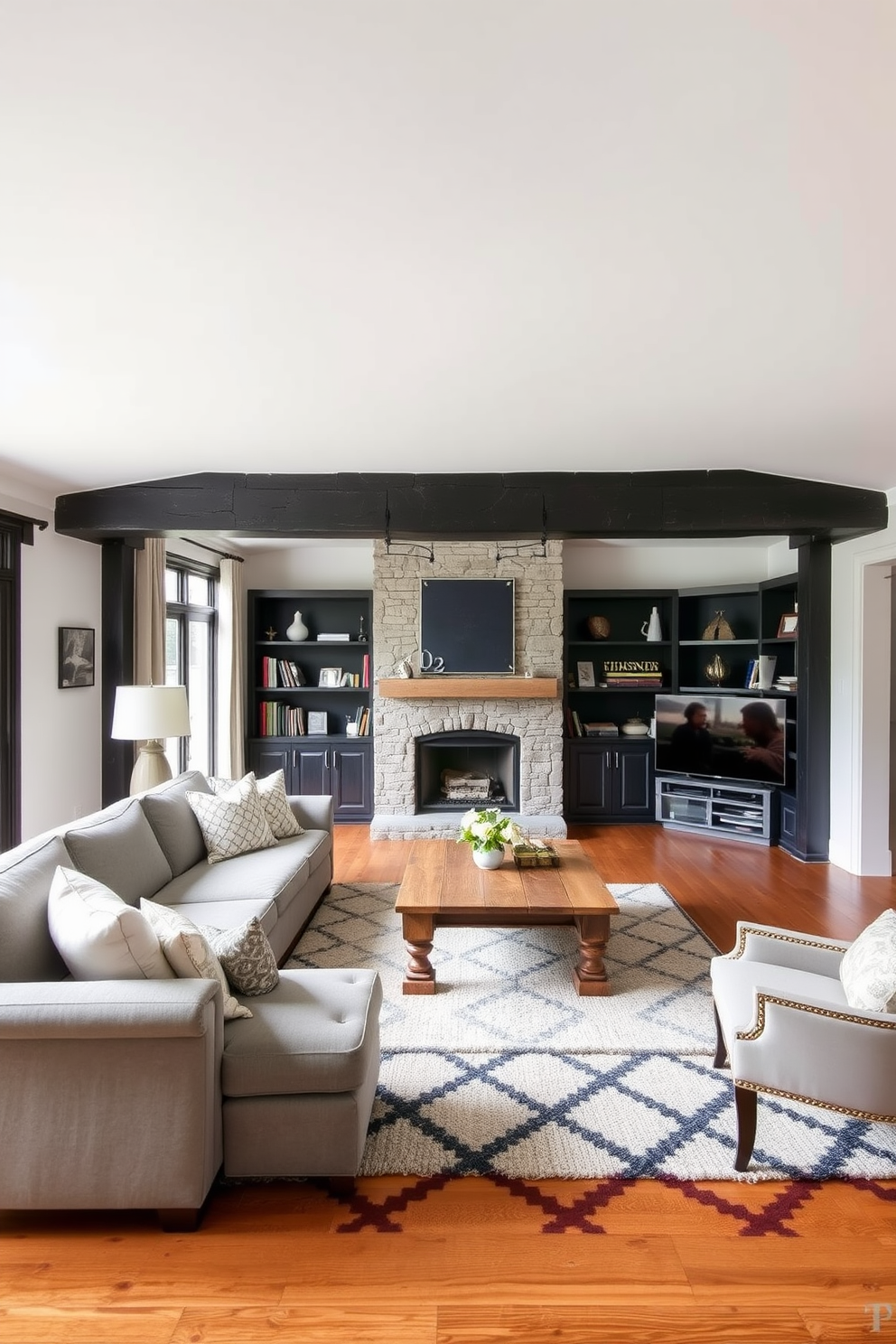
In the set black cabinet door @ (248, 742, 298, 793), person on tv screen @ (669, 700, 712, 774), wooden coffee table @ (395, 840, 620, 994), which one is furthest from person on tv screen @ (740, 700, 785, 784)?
black cabinet door @ (248, 742, 298, 793)

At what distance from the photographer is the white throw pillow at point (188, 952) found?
213 centimetres

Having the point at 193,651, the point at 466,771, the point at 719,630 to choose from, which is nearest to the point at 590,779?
the point at 466,771

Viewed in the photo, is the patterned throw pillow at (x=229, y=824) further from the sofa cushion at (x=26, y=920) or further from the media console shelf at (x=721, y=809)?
the media console shelf at (x=721, y=809)

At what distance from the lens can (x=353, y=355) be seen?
2914 mm

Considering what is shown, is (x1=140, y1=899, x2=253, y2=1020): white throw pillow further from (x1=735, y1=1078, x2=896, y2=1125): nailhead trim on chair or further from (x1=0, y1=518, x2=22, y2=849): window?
(x1=0, y1=518, x2=22, y2=849): window

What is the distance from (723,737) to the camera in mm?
6387

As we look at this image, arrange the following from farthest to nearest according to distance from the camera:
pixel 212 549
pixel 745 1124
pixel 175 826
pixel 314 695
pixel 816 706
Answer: pixel 314 695 < pixel 212 549 < pixel 816 706 < pixel 175 826 < pixel 745 1124

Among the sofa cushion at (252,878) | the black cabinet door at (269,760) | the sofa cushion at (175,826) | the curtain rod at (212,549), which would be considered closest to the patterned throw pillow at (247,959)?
the sofa cushion at (252,878)

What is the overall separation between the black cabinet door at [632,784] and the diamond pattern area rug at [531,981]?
2257 millimetres

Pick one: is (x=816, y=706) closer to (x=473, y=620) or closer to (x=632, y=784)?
(x=632, y=784)

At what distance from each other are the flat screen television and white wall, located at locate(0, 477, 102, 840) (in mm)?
4565

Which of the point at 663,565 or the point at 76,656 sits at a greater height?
the point at 663,565

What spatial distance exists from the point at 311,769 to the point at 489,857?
350 cm

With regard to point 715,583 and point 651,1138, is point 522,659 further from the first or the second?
point 651,1138
